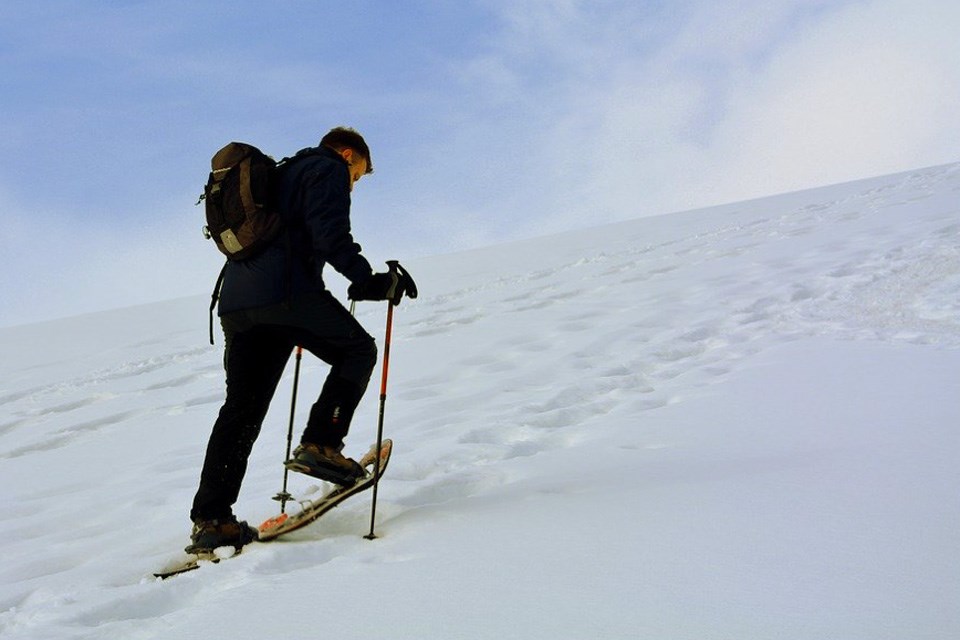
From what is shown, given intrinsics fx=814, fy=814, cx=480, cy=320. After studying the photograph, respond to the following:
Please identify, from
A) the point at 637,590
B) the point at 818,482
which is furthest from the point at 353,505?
the point at 818,482

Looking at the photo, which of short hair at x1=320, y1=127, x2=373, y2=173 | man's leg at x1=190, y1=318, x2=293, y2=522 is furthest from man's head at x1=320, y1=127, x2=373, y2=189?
man's leg at x1=190, y1=318, x2=293, y2=522

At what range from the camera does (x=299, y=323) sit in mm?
4035

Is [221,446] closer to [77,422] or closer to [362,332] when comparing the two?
[362,332]

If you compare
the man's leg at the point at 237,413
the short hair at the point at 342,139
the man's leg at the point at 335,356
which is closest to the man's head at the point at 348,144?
the short hair at the point at 342,139

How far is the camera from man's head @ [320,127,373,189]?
13.8 feet

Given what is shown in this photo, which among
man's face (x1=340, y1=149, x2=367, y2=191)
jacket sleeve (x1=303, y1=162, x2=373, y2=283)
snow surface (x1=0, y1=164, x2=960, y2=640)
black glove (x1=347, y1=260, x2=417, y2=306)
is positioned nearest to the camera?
snow surface (x1=0, y1=164, x2=960, y2=640)

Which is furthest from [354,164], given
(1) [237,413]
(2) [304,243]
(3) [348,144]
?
(1) [237,413]

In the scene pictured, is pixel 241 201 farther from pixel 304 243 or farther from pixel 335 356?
pixel 335 356

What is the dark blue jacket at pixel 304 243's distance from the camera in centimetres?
383

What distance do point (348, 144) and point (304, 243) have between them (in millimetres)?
593

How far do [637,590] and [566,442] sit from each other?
2533mm

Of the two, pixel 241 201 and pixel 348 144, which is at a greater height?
pixel 348 144

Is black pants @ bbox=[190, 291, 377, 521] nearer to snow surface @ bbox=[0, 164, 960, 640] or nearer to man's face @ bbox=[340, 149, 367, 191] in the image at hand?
snow surface @ bbox=[0, 164, 960, 640]

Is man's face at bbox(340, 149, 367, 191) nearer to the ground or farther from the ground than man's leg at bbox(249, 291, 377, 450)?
farther from the ground
